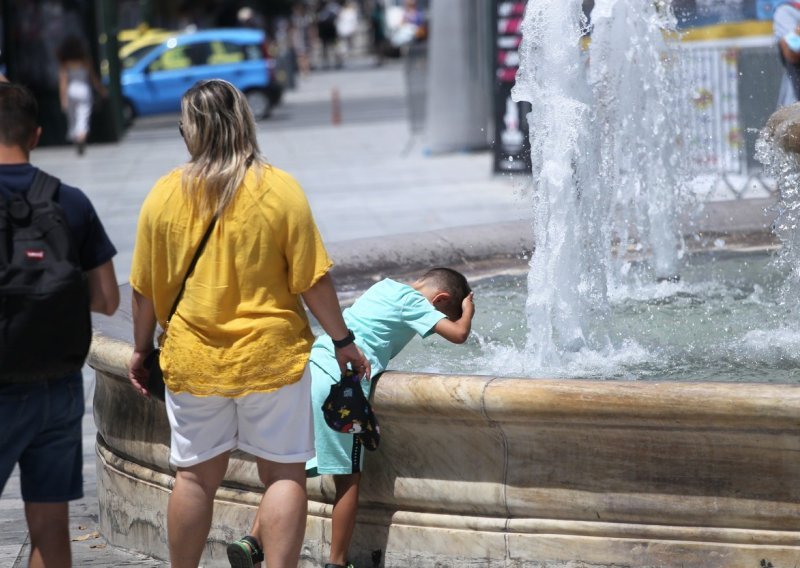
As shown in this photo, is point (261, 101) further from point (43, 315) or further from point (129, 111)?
point (43, 315)

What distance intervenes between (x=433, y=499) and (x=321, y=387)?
0.49 meters

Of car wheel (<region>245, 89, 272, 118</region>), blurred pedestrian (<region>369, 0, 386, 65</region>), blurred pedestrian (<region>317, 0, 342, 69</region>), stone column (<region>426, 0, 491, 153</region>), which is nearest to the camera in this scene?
stone column (<region>426, 0, 491, 153</region>)

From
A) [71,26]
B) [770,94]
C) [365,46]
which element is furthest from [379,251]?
[365,46]

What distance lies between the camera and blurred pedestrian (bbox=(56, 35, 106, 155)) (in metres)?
19.9

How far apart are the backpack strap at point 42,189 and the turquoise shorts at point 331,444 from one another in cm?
100

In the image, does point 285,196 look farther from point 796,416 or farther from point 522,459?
point 796,416

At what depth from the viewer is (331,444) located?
13.7 feet

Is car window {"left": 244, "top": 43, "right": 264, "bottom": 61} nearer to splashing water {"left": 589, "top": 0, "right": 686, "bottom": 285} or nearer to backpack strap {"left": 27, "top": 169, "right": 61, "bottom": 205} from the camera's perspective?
splashing water {"left": 589, "top": 0, "right": 686, "bottom": 285}

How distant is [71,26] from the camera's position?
2123 centimetres

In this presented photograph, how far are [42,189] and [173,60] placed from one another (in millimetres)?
22646

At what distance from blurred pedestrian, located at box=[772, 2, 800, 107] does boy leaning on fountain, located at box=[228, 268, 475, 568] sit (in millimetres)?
6212

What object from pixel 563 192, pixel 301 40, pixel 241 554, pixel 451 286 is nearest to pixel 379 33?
pixel 301 40

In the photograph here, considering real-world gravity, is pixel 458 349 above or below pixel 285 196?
below

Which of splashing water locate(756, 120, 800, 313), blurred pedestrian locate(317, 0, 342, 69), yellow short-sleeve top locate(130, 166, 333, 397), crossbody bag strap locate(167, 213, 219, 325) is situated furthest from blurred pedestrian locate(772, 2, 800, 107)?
blurred pedestrian locate(317, 0, 342, 69)
